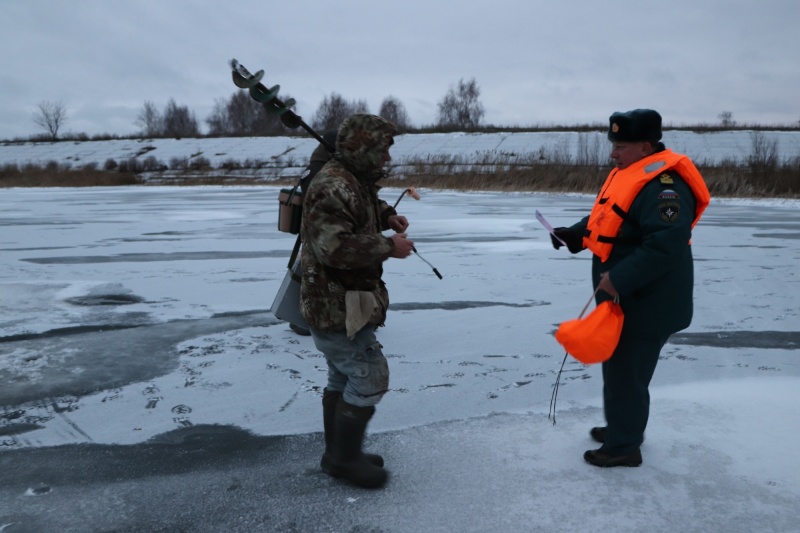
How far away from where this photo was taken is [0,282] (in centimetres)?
677

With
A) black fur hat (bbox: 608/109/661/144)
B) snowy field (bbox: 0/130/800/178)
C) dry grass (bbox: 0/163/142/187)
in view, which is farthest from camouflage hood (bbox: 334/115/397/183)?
dry grass (bbox: 0/163/142/187)

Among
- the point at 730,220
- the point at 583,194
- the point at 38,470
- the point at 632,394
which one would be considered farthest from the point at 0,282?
the point at 583,194

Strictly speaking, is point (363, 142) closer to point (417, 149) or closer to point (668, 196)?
point (668, 196)

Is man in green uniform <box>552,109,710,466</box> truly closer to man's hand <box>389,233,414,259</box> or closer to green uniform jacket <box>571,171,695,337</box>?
green uniform jacket <box>571,171,695,337</box>

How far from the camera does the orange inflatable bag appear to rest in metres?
2.68

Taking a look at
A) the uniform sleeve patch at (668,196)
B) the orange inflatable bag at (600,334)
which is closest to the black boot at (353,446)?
the orange inflatable bag at (600,334)

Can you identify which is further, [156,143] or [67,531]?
[156,143]

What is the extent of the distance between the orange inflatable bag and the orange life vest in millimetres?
250

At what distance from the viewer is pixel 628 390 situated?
2.85 meters

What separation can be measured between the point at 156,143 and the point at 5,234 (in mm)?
28849

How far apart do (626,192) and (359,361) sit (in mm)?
1216

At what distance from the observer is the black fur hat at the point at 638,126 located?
2693 millimetres

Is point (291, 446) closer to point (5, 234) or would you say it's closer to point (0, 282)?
point (0, 282)

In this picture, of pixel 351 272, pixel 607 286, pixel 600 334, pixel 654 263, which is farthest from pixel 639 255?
pixel 351 272
